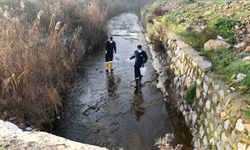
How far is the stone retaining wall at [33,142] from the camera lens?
5.21 m

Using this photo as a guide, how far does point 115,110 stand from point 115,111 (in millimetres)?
59

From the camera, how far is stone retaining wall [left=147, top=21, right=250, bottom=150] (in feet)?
18.0

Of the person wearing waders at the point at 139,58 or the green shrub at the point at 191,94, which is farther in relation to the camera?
the person wearing waders at the point at 139,58

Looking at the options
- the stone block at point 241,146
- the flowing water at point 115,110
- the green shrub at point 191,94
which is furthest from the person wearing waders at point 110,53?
the stone block at point 241,146

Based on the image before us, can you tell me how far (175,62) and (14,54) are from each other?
490 cm

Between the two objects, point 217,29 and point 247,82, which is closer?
point 247,82

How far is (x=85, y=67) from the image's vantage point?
460 inches

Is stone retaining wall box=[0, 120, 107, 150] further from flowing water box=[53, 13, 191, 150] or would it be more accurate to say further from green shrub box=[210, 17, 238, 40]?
green shrub box=[210, 17, 238, 40]

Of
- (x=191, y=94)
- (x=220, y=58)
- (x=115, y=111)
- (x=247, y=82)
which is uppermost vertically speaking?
(x=220, y=58)

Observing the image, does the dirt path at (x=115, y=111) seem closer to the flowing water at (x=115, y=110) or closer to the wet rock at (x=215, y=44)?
the flowing water at (x=115, y=110)

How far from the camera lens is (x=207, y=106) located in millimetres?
6828

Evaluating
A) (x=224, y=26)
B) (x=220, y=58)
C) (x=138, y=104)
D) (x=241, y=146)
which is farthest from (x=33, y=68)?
(x=224, y=26)

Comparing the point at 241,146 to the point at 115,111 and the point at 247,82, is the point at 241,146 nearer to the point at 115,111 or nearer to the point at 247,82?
the point at 247,82

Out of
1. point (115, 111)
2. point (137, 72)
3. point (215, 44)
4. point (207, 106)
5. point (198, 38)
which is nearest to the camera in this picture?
point (207, 106)
